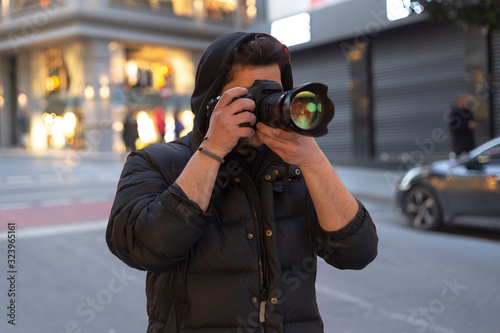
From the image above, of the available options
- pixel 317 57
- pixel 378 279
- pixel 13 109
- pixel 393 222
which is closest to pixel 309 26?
pixel 317 57

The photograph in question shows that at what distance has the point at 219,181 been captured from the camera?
1607mm

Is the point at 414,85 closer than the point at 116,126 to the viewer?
Yes

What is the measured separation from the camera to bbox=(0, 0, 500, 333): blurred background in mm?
4762

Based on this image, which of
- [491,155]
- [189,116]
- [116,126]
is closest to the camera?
[491,155]

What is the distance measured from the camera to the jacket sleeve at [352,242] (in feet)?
5.40

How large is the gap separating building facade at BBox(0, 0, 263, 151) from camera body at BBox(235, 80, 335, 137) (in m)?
28.1

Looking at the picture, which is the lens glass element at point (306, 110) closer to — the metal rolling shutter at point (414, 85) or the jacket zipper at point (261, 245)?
the jacket zipper at point (261, 245)

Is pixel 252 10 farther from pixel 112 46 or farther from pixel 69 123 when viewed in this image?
pixel 69 123

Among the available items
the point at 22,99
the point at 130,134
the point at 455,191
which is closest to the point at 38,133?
the point at 22,99

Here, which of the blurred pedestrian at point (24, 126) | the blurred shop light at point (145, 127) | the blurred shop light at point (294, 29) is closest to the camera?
the blurred shop light at point (294, 29)

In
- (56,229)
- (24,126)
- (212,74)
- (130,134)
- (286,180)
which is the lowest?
(56,229)

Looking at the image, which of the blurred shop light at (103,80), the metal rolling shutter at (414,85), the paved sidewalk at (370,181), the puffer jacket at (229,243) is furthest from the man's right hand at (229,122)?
the blurred shop light at (103,80)

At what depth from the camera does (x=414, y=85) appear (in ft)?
53.5

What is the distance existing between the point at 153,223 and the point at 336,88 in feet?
59.4
